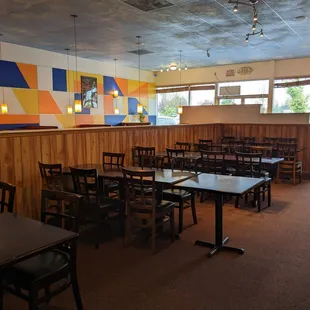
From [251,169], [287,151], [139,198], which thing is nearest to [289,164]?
[287,151]

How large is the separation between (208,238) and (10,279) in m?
2.35

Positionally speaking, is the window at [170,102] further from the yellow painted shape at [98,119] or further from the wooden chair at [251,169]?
the wooden chair at [251,169]

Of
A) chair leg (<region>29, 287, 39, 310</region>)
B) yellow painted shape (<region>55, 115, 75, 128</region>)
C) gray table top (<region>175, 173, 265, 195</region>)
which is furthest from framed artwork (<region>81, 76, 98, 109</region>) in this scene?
chair leg (<region>29, 287, 39, 310</region>)

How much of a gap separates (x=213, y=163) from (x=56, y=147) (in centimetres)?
280

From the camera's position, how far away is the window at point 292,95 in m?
9.41

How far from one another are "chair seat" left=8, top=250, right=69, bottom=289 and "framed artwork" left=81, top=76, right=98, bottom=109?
7747 millimetres

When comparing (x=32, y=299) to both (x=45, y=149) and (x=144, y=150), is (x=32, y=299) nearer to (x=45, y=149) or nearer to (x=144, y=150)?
(x=45, y=149)

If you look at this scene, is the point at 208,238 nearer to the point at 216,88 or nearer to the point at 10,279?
the point at 10,279

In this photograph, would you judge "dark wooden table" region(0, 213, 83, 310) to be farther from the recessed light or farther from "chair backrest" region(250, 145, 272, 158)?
the recessed light

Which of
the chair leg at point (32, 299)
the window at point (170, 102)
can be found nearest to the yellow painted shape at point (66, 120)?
the window at point (170, 102)

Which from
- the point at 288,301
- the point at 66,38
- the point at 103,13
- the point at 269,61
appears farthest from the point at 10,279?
the point at 269,61

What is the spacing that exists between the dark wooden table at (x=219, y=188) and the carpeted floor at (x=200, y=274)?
0.12m

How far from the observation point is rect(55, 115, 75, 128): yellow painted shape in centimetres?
884

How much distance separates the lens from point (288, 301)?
249cm
